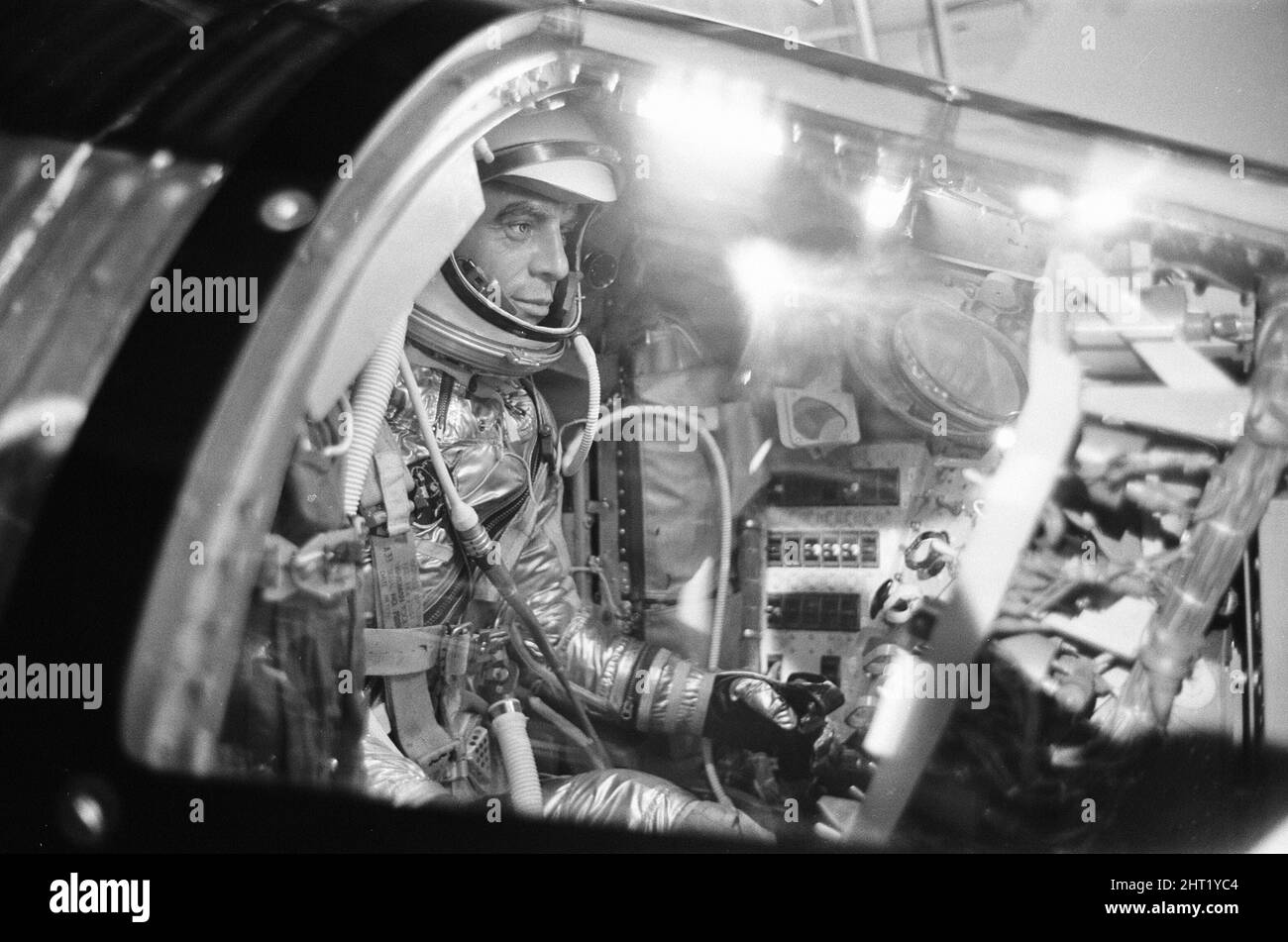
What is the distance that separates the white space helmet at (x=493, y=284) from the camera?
169cm

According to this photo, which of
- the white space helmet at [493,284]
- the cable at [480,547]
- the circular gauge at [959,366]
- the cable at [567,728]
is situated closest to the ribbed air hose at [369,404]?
the cable at [480,547]

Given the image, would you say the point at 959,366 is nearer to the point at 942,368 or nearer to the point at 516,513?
the point at 942,368

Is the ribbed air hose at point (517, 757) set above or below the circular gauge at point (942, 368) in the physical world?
below

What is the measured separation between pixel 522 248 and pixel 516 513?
0.49 m

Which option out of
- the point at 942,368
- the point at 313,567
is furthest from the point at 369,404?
the point at 942,368

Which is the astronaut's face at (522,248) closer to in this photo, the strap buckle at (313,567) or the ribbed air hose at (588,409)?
the ribbed air hose at (588,409)

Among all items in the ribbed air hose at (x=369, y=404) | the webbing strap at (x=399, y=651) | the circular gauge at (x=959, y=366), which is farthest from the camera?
the circular gauge at (x=959, y=366)

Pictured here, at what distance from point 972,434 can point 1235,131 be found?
660 mm

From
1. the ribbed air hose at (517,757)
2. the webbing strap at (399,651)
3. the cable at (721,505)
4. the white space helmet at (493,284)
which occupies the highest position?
the white space helmet at (493,284)

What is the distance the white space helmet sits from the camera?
5.54ft

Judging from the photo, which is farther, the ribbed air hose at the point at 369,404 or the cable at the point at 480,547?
the cable at the point at 480,547

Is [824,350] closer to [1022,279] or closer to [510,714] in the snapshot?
[1022,279]

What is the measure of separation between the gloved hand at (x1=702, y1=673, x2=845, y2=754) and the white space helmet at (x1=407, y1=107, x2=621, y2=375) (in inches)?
27.7

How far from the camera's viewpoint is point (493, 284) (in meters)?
1.80
